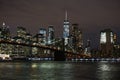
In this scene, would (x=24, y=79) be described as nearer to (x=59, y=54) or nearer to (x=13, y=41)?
(x=13, y=41)

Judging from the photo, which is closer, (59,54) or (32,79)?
(32,79)

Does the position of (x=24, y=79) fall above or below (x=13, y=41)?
below

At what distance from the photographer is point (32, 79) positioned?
3706 cm

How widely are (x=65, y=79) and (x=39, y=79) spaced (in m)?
2.87

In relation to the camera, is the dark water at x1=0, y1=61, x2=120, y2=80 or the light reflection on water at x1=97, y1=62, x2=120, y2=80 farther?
the light reflection on water at x1=97, y1=62, x2=120, y2=80

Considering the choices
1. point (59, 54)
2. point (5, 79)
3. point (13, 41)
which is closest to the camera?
point (5, 79)

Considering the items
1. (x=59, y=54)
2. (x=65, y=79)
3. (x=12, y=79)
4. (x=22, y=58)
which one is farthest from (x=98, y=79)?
(x=22, y=58)

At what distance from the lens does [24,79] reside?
3669 centimetres

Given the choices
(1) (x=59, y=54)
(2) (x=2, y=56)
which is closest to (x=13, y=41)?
(1) (x=59, y=54)

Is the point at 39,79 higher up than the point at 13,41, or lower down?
lower down

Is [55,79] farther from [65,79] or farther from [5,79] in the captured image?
[5,79]

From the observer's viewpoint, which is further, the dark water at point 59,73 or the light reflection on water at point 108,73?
the light reflection on water at point 108,73

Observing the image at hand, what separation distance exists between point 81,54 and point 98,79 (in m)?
111

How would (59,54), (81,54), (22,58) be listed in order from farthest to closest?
(22,58)
(81,54)
(59,54)
